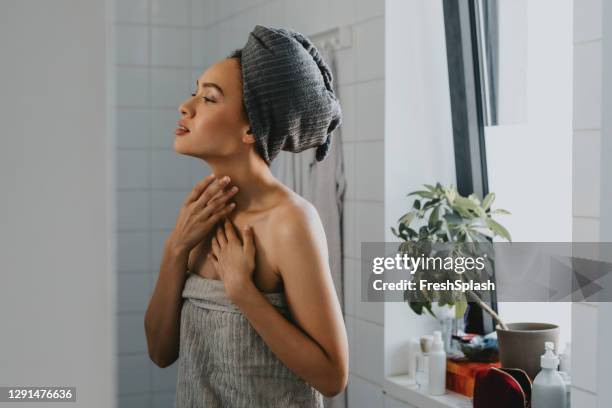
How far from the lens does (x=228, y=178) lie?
1174mm

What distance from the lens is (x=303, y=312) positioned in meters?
1.11

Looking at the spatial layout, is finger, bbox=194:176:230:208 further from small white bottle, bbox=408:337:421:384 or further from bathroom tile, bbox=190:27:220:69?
bathroom tile, bbox=190:27:220:69

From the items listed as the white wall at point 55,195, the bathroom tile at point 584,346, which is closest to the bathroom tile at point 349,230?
the bathroom tile at point 584,346

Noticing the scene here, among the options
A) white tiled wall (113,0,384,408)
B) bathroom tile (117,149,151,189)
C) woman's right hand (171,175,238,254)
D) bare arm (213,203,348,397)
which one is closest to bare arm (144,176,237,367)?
woman's right hand (171,175,238,254)

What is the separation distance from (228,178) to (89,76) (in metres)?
1.06

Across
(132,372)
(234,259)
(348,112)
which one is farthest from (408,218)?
(132,372)

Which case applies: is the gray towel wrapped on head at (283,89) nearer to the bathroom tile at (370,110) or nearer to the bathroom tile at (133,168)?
the bathroom tile at (370,110)

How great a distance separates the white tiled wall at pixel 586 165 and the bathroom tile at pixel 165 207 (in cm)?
187

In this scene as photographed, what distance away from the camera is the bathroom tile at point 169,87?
282 cm

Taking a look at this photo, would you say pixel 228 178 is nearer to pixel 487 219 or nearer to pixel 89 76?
pixel 487 219

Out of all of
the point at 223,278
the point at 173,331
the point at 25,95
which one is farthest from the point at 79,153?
the point at 173,331

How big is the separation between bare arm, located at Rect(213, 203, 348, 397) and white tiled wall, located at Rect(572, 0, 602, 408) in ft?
1.74

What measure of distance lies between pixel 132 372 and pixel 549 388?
1.85 meters

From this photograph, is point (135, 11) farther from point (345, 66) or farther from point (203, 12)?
point (345, 66)
